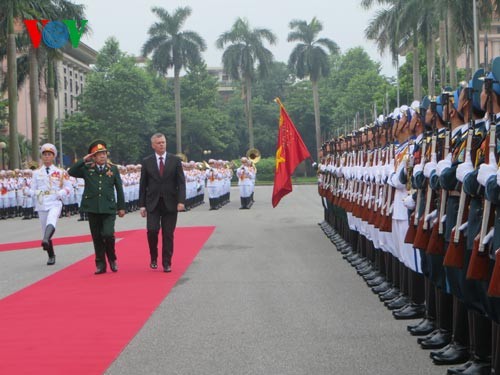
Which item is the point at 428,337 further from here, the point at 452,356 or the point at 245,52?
the point at 245,52

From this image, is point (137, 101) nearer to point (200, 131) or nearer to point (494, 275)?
point (200, 131)

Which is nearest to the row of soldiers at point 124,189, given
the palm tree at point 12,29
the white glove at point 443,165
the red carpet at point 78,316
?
the palm tree at point 12,29

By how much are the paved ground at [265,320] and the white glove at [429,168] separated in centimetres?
137

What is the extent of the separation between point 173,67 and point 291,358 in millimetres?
63602

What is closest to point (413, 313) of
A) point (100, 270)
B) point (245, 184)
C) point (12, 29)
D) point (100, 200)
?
point (100, 270)

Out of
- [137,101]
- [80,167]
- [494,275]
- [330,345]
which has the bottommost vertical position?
[330,345]

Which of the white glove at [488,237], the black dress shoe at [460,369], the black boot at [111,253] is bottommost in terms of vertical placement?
the black dress shoe at [460,369]

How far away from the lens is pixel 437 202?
623cm

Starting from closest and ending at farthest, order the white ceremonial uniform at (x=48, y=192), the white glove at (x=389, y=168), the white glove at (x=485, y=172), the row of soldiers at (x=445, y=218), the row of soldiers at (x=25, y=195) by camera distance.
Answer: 1. the white glove at (x=485, y=172)
2. the row of soldiers at (x=445, y=218)
3. the white glove at (x=389, y=168)
4. the white ceremonial uniform at (x=48, y=192)
5. the row of soldiers at (x=25, y=195)

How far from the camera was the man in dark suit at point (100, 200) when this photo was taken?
11.8m

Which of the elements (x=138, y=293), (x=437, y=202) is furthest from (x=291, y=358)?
(x=138, y=293)

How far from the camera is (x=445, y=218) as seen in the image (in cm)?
588

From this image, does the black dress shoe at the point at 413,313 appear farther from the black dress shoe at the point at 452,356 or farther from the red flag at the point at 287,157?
the red flag at the point at 287,157

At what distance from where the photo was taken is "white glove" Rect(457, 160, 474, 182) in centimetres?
529
